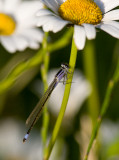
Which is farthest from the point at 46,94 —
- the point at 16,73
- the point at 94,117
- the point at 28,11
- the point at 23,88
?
the point at 28,11

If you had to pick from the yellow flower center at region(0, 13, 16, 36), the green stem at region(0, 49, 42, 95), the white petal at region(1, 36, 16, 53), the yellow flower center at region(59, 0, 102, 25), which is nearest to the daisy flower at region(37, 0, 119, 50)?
the yellow flower center at region(59, 0, 102, 25)

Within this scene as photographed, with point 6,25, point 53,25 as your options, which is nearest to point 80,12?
point 53,25

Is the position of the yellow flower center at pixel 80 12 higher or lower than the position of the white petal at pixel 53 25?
higher

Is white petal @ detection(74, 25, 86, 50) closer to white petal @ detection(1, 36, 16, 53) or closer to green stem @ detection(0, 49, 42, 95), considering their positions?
green stem @ detection(0, 49, 42, 95)

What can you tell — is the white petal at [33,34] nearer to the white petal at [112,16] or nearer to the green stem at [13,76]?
the green stem at [13,76]

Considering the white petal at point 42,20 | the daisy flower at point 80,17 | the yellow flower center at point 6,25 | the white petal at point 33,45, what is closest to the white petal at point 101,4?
the daisy flower at point 80,17

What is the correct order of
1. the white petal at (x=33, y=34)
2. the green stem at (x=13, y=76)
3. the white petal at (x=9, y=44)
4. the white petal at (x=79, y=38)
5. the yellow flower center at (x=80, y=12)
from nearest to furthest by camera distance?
the white petal at (x=79, y=38), the yellow flower center at (x=80, y=12), the green stem at (x=13, y=76), the white petal at (x=9, y=44), the white petal at (x=33, y=34)
